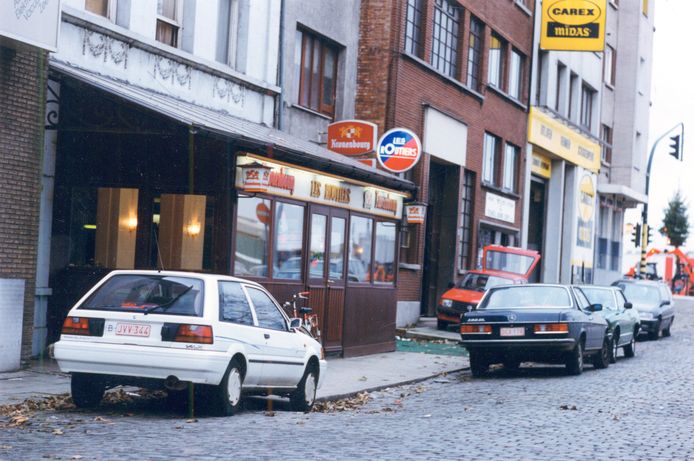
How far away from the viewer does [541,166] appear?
42.4 metres

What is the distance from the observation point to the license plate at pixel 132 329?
11539 mm

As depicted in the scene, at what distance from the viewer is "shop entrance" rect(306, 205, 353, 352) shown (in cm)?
1983

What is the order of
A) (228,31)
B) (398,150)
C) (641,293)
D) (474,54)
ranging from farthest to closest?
(474,54)
(641,293)
(398,150)
(228,31)

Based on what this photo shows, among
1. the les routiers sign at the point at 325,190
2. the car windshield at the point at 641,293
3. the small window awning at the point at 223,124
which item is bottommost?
the car windshield at the point at 641,293

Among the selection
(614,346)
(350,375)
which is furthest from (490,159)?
(350,375)

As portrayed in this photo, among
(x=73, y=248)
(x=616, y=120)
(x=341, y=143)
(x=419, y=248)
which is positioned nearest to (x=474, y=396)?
(x=73, y=248)

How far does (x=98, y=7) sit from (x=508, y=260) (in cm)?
1545

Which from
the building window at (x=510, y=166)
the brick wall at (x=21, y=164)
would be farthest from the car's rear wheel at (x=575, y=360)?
the building window at (x=510, y=166)

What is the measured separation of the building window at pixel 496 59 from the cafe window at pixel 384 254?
13.7 metres

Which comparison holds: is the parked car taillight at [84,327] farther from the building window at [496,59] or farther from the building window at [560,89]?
the building window at [560,89]

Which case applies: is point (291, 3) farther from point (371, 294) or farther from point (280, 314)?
point (280, 314)

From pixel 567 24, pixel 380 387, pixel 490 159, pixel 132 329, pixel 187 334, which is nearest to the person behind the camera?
pixel 187 334

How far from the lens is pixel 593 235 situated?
48.5 metres

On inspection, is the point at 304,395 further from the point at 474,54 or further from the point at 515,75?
the point at 515,75
